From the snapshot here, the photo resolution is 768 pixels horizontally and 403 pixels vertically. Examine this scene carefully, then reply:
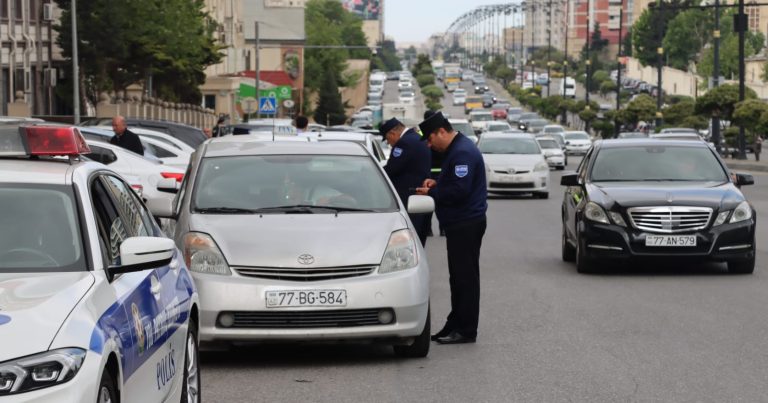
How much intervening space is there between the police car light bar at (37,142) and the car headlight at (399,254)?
11.8 ft

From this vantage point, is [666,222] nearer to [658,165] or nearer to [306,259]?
[658,165]

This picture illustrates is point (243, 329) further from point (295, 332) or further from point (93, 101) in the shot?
point (93, 101)

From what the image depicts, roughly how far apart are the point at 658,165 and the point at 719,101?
150 feet

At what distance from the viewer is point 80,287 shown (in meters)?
5.90

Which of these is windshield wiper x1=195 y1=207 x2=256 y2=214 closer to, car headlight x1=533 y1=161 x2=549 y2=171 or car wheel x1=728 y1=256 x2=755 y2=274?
car wheel x1=728 y1=256 x2=755 y2=274

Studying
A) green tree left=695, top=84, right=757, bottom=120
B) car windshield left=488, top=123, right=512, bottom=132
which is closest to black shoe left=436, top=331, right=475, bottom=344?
green tree left=695, top=84, right=757, bottom=120

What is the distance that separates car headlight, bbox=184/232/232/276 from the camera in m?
A: 10.2

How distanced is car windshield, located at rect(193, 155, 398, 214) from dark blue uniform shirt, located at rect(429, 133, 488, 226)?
1.46ft

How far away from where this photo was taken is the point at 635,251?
53.3 feet

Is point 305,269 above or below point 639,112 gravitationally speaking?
above

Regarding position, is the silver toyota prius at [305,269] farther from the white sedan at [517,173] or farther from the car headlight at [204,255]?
the white sedan at [517,173]

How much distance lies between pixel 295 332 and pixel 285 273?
1.22ft

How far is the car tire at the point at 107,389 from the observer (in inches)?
215

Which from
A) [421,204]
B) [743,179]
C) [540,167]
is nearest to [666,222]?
[743,179]
